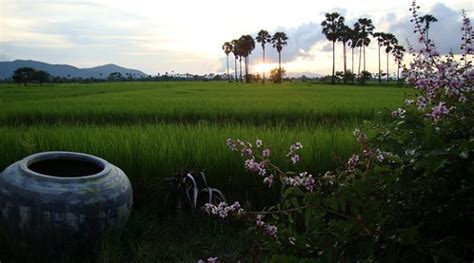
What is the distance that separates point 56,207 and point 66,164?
29.8 inches

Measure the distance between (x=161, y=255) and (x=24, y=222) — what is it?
0.88 meters

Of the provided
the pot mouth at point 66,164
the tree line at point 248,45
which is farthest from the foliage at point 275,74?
the pot mouth at point 66,164

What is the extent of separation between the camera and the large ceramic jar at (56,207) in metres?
2.89

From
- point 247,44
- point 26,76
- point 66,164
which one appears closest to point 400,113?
point 66,164

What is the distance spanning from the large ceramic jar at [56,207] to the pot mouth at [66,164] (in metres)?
0.32

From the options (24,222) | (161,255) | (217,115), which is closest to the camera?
(24,222)

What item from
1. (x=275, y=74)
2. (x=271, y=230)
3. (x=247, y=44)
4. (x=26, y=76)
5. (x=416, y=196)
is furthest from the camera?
(x=247, y=44)

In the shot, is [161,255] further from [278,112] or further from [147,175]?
[278,112]

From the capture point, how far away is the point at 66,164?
3.59 meters

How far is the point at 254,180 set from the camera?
4035 mm

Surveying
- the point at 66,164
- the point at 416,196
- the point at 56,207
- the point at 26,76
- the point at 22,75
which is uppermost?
the point at 22,75

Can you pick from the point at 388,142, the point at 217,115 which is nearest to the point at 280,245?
the point at 388,142

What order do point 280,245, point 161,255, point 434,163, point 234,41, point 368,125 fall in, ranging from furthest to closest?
point 234,41
point 161,255
point 368,125
point 280,245
point 434,163

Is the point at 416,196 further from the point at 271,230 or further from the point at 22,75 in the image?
Answer: the point at 22,75
